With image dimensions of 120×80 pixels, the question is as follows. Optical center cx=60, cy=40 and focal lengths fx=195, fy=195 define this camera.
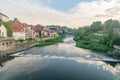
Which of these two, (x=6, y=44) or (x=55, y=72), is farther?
(x=6, y=44)

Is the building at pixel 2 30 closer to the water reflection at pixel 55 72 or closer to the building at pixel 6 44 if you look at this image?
the building at pixel 6 44

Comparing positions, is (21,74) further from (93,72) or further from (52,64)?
(93,72)

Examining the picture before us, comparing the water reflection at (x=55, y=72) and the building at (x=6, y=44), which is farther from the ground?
the building at (x=6, y=44)

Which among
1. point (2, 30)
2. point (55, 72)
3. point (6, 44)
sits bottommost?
point (55, 72)

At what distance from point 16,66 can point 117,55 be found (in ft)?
62.2

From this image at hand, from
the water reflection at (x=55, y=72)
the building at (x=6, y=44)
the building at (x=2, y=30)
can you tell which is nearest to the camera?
the water reflection at (x=55, y=72)

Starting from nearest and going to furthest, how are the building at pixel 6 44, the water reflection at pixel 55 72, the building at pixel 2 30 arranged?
the water reflection at pixel 55 72, the building at pixel 6 44, the building at pixel 2 30

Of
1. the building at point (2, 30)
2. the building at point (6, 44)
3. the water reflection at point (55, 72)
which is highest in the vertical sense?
the building at point (2, 30)

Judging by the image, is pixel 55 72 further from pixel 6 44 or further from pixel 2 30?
pixel 2 30

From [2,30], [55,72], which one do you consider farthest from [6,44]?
[55,72]

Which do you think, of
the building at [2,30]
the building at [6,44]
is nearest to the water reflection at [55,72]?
the building at [6,44]

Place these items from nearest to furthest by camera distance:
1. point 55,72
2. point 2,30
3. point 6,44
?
point 55,72 < point 6,44 < point 2,30

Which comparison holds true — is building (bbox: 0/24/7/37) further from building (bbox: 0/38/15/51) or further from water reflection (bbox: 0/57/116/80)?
water reflection (bbox: 0/57/116/80)

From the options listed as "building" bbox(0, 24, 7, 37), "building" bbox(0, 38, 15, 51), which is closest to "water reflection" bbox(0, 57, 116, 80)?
"building" bbox(0, 38, 15, 51)
